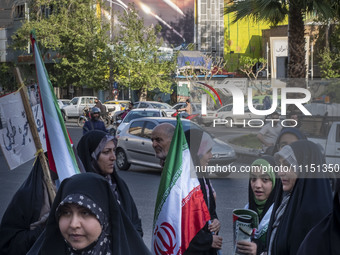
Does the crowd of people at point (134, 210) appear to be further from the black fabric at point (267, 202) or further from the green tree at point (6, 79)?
the green tree at point (6, 79)

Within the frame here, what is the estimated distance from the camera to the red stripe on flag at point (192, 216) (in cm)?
416

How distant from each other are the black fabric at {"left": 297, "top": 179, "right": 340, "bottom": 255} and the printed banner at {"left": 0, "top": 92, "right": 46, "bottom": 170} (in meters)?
2.56

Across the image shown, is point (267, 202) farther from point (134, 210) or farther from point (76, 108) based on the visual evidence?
point (76, 108)

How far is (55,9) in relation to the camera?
133 feet

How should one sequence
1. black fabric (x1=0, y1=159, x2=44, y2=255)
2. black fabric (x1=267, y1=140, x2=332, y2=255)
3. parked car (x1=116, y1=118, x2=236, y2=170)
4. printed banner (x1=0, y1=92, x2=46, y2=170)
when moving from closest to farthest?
black fabric (x1=267, y1=140, x2=332, y2=255)
black fabric (x1=0, y1=159, x2=44, y2=255)
printed banner (x1=0, y1=92, x2=46, y2=170)
parked car (x1=116, y1=118, x2=236, y2=170)

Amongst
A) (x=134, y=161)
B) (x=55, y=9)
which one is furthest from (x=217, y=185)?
(x=55, y=9)

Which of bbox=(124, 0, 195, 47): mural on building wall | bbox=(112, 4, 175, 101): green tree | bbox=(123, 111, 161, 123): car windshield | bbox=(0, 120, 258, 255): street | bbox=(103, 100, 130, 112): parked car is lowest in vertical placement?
bbox=(0, 120, 258, 255): street

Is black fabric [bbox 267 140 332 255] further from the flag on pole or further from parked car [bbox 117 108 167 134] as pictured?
parked car [bbox 117 108 167 134]

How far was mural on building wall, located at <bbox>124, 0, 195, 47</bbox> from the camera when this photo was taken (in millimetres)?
53219

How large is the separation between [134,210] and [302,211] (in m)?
1.53

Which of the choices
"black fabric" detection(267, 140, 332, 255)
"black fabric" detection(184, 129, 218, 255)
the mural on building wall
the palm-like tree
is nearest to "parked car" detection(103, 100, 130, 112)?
the mural on building wall

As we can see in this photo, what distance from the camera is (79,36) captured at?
1555 inches

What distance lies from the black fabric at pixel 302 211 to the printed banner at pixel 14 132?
2.02m

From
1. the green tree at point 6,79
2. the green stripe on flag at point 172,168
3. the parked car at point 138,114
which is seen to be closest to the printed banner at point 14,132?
the green stripe on flag at point 172,168
